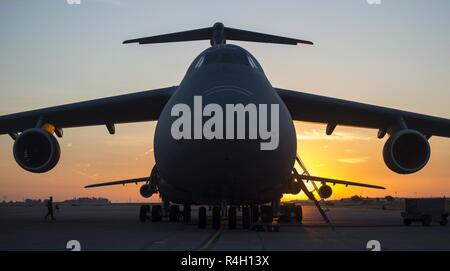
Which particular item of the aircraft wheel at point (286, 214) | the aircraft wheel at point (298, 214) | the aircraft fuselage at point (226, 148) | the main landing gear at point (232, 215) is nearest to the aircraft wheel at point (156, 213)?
the main landing gear at point (232, 215)

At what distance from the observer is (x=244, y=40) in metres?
17.1

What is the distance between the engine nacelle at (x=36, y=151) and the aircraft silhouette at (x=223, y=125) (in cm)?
3

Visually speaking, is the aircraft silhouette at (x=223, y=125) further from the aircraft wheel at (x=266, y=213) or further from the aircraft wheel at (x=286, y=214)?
the aircraft wheel at (x=286, y=214)

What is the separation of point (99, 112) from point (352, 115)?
7.45 m

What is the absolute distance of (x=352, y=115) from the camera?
52.2 feet

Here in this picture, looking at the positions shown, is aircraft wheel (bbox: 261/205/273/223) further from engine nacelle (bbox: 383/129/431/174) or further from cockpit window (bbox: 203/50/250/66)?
cockpit window (bbox: 203/50/250/66)

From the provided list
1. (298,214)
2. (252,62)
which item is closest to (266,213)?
(298,214)

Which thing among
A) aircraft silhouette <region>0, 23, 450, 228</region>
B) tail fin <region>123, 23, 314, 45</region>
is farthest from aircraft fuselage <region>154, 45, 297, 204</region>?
tail fin <region>123, 23, 314, 45</region>

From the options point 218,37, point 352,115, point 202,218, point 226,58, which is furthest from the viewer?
point 218,37

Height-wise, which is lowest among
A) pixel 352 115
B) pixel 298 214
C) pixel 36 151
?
pixel 298 214

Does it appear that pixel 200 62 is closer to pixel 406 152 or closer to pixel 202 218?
pixel 202 218
